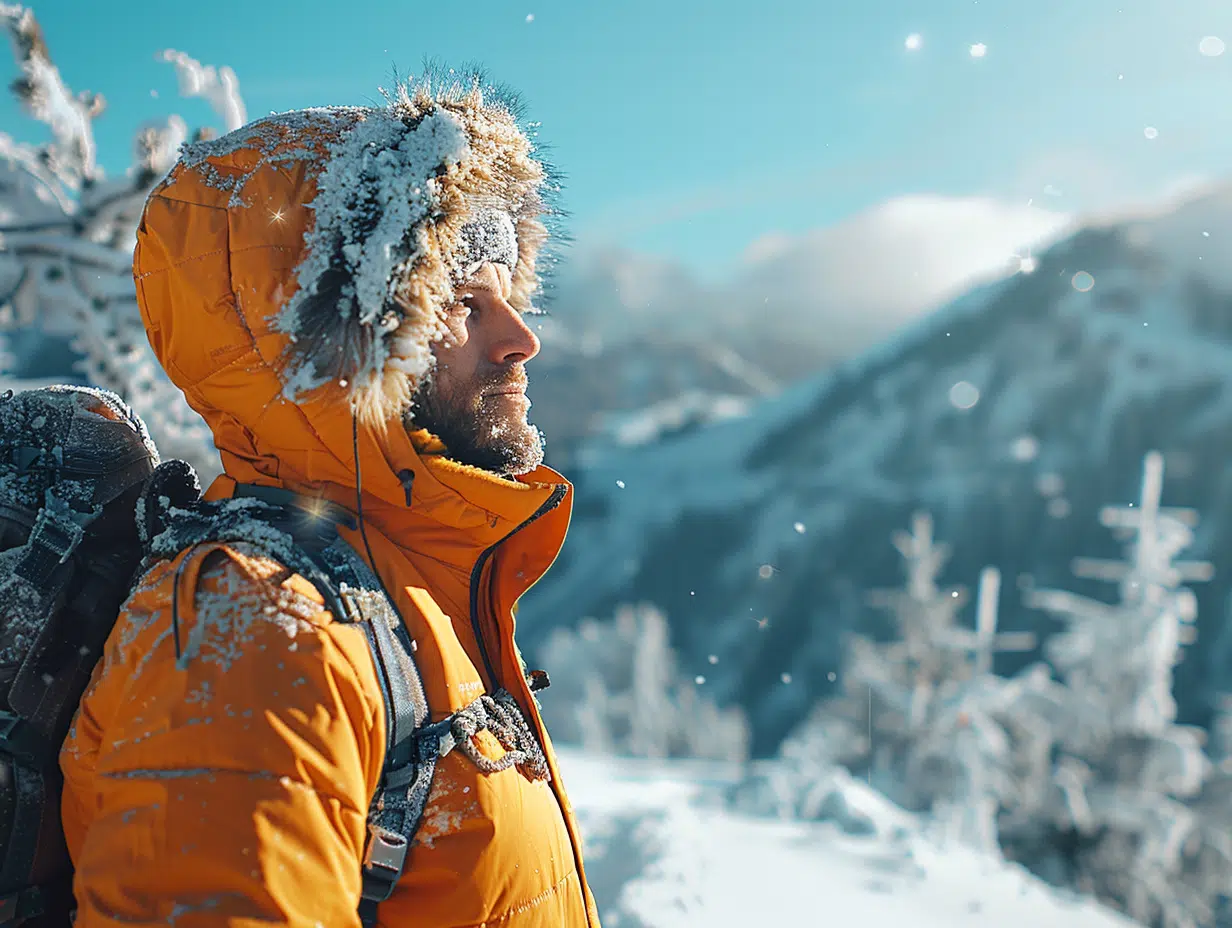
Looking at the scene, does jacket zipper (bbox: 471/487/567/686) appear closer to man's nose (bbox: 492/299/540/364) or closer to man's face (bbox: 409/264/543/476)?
man's face (bbox: 409/264/543/476)

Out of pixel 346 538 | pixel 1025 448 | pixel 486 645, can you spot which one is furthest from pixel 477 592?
pixel 1025 448

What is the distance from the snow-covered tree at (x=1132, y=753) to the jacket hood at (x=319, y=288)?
15667mm

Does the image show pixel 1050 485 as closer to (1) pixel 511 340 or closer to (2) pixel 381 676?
(1) pixel 511 340

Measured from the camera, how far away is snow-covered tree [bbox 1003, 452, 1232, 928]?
50.6ft

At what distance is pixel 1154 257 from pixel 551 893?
135m

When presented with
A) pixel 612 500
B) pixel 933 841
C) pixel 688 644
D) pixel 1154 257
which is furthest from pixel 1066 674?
pixel 1154 257

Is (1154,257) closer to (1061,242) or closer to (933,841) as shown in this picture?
(1061,242)

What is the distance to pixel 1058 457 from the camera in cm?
8725

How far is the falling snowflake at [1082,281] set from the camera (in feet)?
367

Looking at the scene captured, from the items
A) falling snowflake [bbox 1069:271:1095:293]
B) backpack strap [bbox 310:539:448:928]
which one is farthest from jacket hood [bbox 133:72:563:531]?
falling snowflake [bbox 1069:271:1095:293]

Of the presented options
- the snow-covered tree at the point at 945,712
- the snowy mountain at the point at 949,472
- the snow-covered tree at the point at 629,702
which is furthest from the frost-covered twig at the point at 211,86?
the snowy mountain at the point at 949,472

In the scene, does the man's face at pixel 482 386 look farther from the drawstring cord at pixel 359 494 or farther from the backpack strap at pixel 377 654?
the backpack strap at pixel 377 654

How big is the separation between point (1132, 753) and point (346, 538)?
61.4 ft

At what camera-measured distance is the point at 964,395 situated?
10475 centimetres
